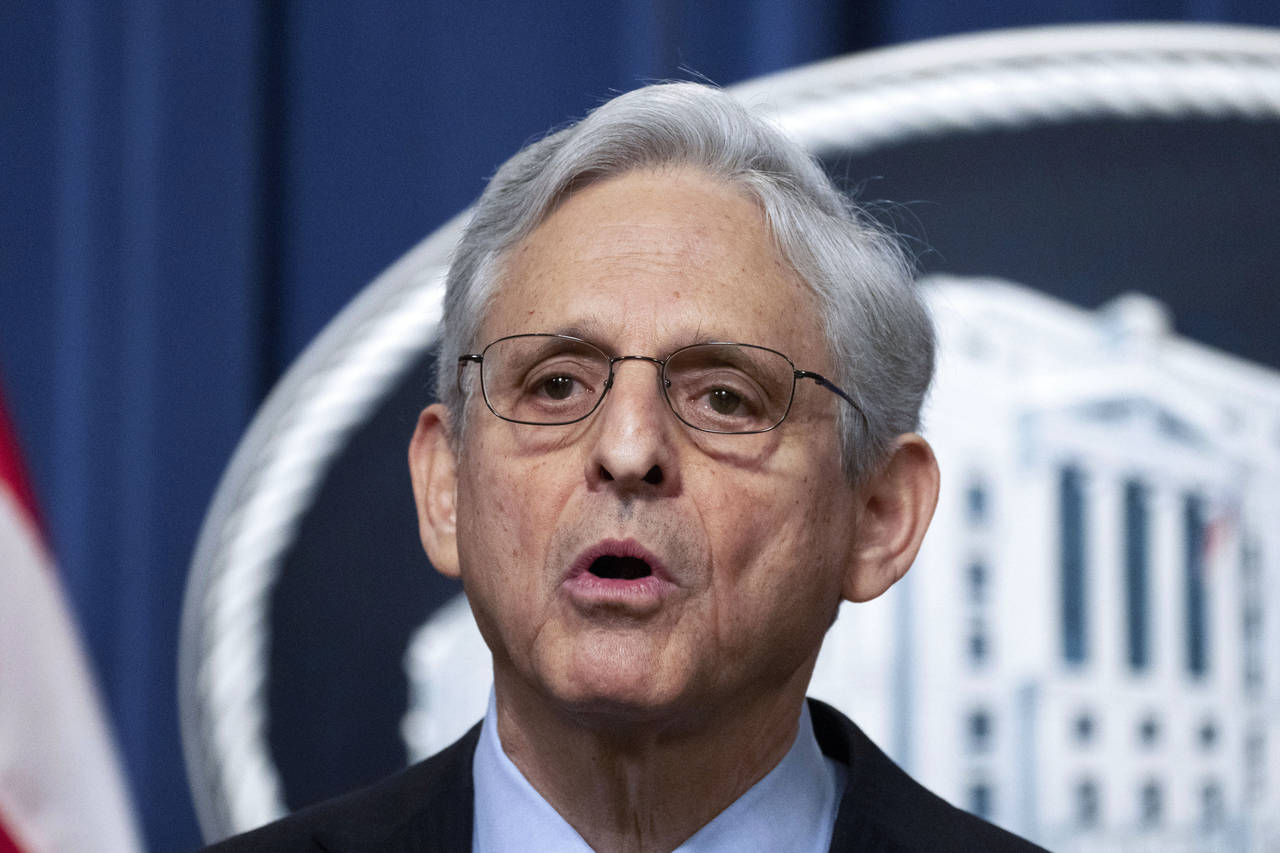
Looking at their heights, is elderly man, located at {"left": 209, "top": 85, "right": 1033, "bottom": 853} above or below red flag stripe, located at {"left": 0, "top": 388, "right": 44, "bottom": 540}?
above

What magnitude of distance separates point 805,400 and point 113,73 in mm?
1272

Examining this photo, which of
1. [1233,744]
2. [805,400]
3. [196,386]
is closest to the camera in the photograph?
[805,400]

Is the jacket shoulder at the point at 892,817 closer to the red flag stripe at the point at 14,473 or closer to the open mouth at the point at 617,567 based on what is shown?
the open mouth at the point at 617,567

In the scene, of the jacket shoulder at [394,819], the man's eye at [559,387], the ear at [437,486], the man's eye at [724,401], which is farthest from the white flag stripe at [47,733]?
the man's eye at [724,401]

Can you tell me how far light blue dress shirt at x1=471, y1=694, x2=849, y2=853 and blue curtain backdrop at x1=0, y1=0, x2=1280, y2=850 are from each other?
78 centimetres

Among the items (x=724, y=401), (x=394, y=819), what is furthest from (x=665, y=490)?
(x=394, y=819)

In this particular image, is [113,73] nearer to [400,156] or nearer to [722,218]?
[400,156]

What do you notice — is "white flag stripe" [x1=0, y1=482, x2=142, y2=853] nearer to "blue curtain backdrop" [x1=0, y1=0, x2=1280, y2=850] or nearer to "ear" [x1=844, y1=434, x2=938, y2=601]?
"blue curtain backdrop" [x1=0, y1=0, x2=1280, y2=850]

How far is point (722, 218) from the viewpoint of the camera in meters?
1.13

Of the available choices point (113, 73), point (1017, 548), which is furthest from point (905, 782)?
point (113, 73)

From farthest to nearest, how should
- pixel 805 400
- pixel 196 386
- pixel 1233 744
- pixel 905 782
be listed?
pixel 196 386 < pixel 1233 744 < pixel 905 782 < pixel 805 400

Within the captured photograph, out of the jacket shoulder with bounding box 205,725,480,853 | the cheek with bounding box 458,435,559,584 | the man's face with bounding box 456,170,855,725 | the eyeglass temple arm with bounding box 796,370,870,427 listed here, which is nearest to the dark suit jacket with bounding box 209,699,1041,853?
Answer: the jacket shoulder with bounding box 205,725,480,853

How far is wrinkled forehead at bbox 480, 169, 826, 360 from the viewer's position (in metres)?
1.06

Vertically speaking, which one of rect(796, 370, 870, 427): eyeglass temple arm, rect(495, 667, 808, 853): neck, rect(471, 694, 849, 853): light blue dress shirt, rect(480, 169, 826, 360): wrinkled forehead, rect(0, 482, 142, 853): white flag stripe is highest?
rect(480, 169, 826, 360): wrinkled forehead
